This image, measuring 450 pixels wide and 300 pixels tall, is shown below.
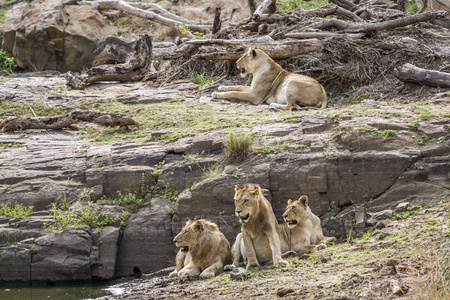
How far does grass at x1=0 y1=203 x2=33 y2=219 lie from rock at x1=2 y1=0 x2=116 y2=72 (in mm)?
12080

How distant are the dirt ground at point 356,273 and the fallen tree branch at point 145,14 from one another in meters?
14.2

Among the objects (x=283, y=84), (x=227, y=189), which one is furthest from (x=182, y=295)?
(x=283, y=84)

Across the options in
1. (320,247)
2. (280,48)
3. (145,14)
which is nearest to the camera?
(320,247)

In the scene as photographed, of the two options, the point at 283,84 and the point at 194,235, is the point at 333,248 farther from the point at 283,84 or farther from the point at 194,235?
the point at 283,84

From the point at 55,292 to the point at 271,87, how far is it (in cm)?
764

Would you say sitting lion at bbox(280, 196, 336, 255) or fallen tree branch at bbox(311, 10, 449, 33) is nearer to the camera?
sitting lion at bbox(280, 196, 336, 255)

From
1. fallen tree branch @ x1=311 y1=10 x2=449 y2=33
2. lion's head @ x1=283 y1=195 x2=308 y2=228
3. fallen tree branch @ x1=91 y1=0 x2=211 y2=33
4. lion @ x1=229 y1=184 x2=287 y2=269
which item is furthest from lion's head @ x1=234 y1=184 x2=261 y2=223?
fallen tree branch @ x1=91 y1=0 x2=211 y2=33

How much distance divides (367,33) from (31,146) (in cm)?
934

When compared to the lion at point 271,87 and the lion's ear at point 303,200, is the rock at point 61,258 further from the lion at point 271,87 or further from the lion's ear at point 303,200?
the lion at point 271,87

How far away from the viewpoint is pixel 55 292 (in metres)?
9.26

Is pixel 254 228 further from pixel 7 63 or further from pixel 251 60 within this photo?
pixel 7 63

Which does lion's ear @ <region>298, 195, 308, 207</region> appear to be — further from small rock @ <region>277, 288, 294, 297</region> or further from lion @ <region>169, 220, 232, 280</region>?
small rock @ <region>277, 288, 294, 297</region>

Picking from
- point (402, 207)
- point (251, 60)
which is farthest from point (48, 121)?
point (402, 207)

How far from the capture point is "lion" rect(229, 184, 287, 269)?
345 inches
